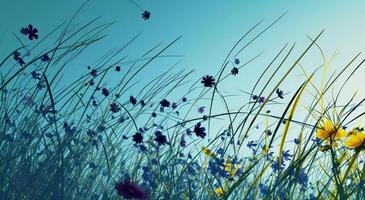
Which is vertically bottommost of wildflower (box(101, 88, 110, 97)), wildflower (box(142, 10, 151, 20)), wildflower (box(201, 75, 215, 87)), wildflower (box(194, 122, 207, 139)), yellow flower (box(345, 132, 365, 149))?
yellow flower (box(345, 132, 365, 149))

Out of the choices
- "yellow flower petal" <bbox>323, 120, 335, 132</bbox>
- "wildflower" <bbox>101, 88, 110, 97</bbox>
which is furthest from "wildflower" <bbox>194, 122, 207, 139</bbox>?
"wildflower" <bbox>101, 88, 110, 97</bbox>

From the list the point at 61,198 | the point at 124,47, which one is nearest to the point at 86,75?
the point at 124,47

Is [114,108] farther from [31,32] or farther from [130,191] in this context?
[130,191]

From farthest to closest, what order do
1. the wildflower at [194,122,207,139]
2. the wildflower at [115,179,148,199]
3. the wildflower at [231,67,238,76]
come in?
the wildflower at [231,67,238,76]
the wildflower at [194,122,207,139]
the wildflower at [115,179,148,199]

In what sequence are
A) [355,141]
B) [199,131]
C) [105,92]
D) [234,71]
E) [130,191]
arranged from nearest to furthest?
[130,191], [355,141], [199,131], [234,71], [105,92]

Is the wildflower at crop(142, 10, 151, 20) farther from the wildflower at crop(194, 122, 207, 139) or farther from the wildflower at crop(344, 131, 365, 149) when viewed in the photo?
the wildflower at crop(344, 131, 365, 149)

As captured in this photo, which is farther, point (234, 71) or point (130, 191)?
point (234, 71)

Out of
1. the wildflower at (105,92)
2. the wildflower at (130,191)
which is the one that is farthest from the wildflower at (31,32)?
the wildflower at (130,191)

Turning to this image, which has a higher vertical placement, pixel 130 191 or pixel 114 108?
pixel 114 108

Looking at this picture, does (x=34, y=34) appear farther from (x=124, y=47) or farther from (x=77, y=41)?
(x=77, y=41)

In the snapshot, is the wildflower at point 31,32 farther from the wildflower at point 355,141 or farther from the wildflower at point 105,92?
the wildflower at point 355,141

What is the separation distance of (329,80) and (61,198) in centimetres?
111

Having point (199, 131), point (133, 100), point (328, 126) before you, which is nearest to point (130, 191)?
point (328, 126)

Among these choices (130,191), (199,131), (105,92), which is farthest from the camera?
(105,92)
